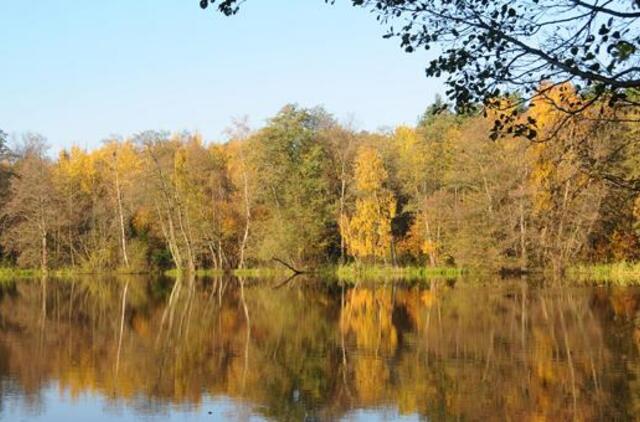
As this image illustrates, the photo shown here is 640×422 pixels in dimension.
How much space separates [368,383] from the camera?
14.1m

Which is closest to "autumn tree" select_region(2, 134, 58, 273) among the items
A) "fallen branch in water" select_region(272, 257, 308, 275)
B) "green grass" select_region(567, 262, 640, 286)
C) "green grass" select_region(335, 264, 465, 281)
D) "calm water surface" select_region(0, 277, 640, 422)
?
"fallen branch in water" select_region(272, 257, 308, 275)

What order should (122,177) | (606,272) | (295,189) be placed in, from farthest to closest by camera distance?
1. (122,177)
2. (295,189)
3. (606,272)

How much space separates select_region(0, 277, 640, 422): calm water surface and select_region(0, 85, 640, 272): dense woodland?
11465 mm

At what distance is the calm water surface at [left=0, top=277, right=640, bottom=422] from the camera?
40.1 ft

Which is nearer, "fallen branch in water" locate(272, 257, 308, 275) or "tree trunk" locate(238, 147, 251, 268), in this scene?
"fallen branch in water" locate(272, 257, 308, 275)

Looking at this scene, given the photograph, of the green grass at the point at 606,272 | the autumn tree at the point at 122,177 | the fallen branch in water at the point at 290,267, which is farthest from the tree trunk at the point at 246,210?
the green grass at the point at 606,272

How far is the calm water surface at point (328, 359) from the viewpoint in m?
12.2

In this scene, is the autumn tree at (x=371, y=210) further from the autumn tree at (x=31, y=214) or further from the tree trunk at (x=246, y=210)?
the autumn tree at (x=31, y=214)

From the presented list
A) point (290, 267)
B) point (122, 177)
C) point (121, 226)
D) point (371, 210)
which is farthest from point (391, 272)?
point (122, 177)

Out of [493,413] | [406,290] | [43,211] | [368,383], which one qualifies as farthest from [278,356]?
[43,211]

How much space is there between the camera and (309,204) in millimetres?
54406

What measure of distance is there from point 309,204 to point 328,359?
3767 cm

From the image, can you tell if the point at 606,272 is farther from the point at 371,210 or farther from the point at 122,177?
the point at 122,177

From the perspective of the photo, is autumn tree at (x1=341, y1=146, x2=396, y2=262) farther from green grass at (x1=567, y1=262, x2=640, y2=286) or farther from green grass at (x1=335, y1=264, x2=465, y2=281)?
green grass at (x1=567, y1=262, x2=640, y2=286)
